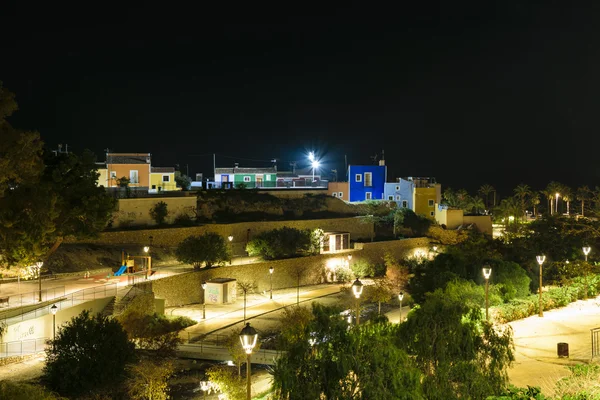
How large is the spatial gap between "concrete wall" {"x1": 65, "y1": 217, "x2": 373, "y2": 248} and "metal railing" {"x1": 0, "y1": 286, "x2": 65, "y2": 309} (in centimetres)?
431

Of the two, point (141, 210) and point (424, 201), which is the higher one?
point (424, 201)

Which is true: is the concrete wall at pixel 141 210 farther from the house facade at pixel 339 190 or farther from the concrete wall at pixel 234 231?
the house facade at pixel 339 190

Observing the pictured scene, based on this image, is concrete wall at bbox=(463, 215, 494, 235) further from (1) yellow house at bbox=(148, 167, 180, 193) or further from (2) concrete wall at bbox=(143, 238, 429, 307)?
(1) yellow house at bbox=(148, 167, 180, 193)

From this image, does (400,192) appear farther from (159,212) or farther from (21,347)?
(21,347)

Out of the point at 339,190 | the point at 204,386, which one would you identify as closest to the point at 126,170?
the point at 339,190

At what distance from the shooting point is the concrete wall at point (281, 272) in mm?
26016

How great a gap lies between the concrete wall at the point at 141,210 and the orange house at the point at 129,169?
21.7 ft

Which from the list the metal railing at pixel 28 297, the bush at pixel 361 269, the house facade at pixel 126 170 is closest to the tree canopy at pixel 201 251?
the metal railing at pixel 28 297

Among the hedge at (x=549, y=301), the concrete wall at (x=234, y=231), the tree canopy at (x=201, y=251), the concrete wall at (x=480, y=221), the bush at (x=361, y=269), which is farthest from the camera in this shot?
the concrete wall at (x=480, y=221)

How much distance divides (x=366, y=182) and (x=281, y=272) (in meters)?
18.7

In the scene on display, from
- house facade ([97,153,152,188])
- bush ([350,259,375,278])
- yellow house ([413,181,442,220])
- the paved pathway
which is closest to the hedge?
the paved pathway

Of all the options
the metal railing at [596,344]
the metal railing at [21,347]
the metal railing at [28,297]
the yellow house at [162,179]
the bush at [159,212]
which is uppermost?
the yellow house at [162,179]

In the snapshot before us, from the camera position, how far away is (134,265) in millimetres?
26453

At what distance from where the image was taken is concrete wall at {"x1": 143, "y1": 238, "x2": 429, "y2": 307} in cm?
2602
